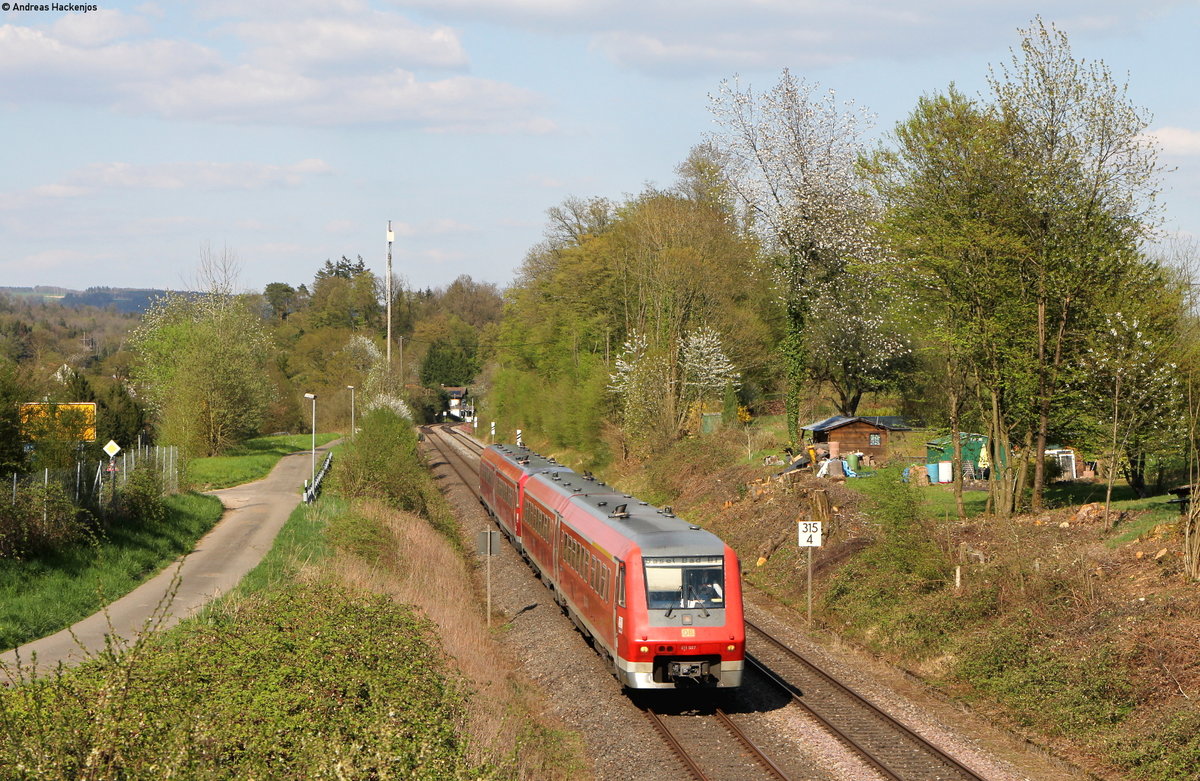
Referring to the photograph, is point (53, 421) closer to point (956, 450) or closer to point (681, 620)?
point (681, 620)

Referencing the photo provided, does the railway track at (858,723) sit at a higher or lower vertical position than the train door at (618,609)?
lower

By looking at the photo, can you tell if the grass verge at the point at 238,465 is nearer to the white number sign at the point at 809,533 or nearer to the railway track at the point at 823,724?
the white number sign at the point at 809,533

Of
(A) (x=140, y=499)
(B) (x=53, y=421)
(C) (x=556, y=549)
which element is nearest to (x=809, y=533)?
(C) (x=556, y=549)

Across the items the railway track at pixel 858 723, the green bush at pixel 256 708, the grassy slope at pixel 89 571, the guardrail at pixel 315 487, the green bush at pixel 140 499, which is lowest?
the railway track at pixel 858 723

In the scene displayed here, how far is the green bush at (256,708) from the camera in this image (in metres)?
7.84

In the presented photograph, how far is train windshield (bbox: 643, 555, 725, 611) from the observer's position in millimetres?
16312

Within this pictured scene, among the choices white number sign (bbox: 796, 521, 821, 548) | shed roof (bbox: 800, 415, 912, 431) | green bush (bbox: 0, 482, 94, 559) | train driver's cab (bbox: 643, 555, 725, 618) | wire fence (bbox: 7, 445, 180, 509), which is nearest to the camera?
train driver's cab (bbox: 643, 555, 725, 618)

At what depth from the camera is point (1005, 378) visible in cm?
2841

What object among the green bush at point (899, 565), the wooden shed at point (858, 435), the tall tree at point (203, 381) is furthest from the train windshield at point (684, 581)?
the tall tree at point (203, 381)

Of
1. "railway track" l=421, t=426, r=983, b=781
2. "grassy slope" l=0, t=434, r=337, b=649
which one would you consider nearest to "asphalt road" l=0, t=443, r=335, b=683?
"grassy slope" l=0, t=434, r=337, b=649

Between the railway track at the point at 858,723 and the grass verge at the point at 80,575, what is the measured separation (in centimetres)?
1119

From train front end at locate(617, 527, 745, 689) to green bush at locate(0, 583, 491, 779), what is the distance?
3447 millimetres

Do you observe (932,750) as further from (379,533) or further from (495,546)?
(379,533)

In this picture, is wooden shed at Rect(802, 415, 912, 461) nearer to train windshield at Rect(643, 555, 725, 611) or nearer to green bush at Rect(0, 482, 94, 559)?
train windshield at Rect(643, 555, 725, 611)
